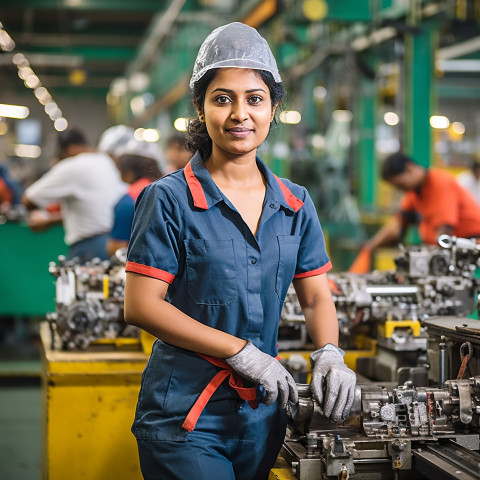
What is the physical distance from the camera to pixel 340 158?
820cm

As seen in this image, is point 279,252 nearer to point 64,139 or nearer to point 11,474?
point 11,474

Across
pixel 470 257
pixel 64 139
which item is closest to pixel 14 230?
pixel 64 139

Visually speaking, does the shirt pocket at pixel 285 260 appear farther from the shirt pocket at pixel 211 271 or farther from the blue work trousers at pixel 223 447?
the blue work trousers at pixel 223 447

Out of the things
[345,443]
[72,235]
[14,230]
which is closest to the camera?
[345,443]

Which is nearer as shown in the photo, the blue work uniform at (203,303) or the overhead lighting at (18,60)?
the blue work uniform at (203,303)

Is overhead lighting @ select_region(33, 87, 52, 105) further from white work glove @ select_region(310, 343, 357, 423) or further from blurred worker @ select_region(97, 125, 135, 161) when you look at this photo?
white work glove @ select_region(310, 343, 357, 423)

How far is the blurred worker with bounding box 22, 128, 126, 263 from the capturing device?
5242 mm

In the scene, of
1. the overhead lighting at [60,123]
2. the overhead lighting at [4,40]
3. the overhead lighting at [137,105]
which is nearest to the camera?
the overhead lighting at [4,40]

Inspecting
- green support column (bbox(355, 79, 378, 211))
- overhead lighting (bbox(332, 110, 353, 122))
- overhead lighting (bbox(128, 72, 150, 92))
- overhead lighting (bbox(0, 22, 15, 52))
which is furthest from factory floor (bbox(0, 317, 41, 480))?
overhead lighting (bbox(128, 72, 150, 92))

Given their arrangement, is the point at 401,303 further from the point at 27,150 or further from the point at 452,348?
the point at 27,150

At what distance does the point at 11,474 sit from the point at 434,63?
521cm

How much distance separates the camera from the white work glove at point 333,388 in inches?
70.5

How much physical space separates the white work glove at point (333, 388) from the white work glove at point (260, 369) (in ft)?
0.31

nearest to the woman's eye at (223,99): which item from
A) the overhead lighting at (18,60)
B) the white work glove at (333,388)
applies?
the white work glove at (333,388)
